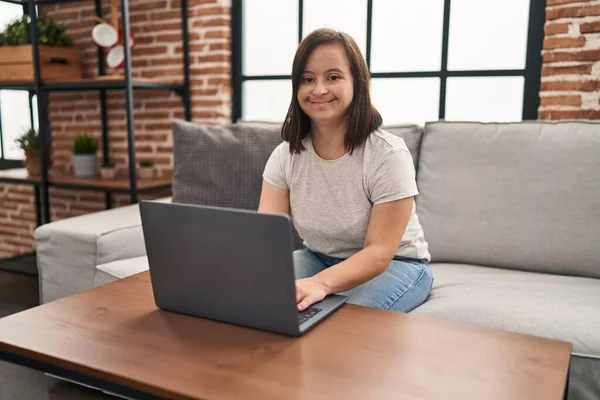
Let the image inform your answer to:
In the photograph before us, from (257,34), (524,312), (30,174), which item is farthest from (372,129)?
(30,174)

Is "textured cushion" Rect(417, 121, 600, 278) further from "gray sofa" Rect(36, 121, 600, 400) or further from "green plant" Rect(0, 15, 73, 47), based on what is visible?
"green plant" Rect(0, 15, 73, 47)

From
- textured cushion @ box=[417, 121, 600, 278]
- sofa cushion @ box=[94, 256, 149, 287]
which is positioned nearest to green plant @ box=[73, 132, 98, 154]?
sofa cushion @ box=[94, 256, 149, 287]

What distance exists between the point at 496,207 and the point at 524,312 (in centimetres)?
55

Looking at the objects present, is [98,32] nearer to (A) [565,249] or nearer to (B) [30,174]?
(B) [30,174]

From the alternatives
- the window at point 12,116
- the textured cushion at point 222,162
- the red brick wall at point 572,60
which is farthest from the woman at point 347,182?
the window at point 12,116

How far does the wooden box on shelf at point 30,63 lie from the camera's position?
9.22ft

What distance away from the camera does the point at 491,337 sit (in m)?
0.97

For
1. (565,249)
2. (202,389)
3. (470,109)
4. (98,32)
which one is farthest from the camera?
(98,32)

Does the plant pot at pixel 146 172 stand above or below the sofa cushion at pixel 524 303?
above

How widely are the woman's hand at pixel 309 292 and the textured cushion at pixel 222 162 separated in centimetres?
94

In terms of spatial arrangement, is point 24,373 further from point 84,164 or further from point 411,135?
point 411,135

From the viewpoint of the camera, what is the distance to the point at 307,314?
3.45 feet

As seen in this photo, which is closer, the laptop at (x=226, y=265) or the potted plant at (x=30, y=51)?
the laptop at (x=226, y=265)

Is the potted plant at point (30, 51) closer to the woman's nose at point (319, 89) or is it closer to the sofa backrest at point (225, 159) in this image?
the sofa backrest at point (225, 159)
